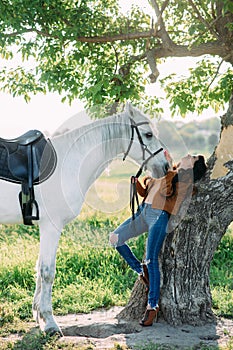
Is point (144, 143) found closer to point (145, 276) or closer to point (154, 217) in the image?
point (154, 217)

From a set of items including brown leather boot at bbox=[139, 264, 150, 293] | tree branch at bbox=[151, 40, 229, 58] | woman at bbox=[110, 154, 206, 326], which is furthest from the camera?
tree branch at bbox=[151, 40, 229, 58]

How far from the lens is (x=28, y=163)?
439 centimetres

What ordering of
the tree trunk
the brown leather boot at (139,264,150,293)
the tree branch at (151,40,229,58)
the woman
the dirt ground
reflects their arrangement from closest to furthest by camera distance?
the dirt ground, the woman, the brown leather boot at (139,264,150,293), the tree trunk, the tree branch at (151,40,229,58)

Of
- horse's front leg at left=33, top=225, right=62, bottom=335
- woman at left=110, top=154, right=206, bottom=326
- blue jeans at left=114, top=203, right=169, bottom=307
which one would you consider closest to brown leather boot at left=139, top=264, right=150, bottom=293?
woman at left=110, top=154, right=206, bottom=326

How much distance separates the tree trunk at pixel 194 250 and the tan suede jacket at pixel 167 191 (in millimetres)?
228

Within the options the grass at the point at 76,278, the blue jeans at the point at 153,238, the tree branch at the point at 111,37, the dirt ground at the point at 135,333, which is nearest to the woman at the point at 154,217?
the blue jeans at the point at 153,238

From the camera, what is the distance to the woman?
4.57 meters

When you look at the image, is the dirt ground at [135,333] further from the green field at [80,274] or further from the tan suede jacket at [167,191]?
the tan suede jacket at [167,191]

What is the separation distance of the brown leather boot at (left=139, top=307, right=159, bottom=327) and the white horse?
716 mm

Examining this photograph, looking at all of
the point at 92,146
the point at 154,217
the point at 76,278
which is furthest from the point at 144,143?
the point at 76,278

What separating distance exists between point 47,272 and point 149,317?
0.93 meters

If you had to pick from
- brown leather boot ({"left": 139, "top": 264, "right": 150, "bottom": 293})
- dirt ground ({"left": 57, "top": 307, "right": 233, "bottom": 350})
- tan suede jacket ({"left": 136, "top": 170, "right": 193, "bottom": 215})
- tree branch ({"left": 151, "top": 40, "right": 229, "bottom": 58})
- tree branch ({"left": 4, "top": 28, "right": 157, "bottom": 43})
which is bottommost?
dirt ground ({"left": 57, "top": 307, "right": 233, "bottom": 350})

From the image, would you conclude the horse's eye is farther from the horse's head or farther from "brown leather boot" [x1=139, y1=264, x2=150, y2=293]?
"brown leather boot" [x1=139, y1=264, x2=150, y2=293]

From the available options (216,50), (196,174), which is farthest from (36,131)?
(216,50)
